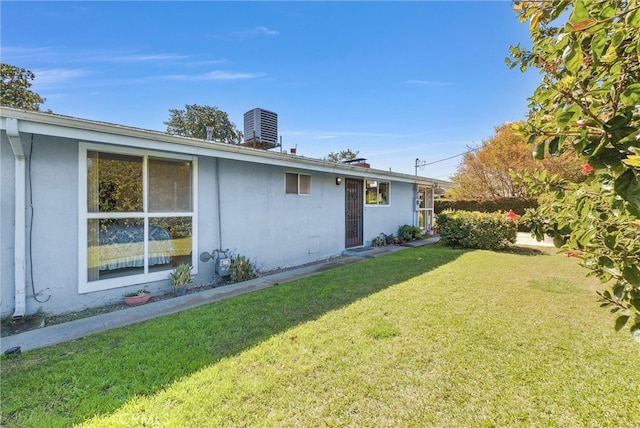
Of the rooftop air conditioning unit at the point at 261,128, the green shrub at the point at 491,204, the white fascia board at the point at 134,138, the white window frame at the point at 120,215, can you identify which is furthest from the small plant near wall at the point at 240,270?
the green shrub at the point at 491,204

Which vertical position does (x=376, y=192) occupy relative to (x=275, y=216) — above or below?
above

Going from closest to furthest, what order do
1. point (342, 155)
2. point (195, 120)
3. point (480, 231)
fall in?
point (480, 231), point (195, 120), point (342, 155)

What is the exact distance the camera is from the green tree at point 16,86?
1641 cm

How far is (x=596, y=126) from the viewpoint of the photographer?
104 cm

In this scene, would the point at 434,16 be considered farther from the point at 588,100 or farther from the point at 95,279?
the point at 95,279

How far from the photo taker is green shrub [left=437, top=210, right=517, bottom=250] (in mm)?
10461

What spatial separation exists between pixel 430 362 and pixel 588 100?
3032 mm

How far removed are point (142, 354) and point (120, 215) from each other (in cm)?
311

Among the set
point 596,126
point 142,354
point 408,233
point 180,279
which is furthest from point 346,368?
point 408,233

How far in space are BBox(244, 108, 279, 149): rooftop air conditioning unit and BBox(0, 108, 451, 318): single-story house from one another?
1642 millimetres

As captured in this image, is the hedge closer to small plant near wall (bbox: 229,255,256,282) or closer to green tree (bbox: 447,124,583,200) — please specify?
green tree (bbox: 447,124,583,200)

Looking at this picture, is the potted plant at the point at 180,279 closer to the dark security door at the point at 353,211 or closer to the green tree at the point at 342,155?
the dark security door at the point at 353,211

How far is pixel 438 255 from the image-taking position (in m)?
9.37

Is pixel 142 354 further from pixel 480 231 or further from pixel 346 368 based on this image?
pixel 480 231
